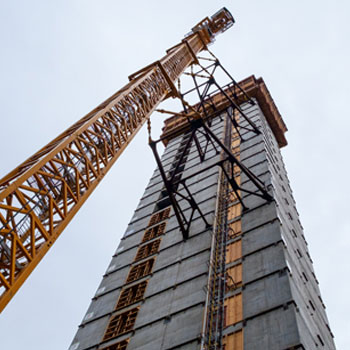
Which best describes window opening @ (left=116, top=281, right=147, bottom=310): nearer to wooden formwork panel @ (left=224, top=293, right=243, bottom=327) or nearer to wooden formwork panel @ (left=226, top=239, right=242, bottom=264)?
wooden formwork panel @ (left=226, top=239, right=242, bottom=264)

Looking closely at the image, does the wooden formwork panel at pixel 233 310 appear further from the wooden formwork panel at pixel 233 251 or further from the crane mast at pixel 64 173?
the crane mast at pixel 64 173

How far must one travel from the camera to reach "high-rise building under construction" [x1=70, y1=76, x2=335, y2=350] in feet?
54.2

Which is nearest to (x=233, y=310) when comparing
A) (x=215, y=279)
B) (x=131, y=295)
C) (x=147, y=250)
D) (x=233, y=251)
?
(x=215, y=279)

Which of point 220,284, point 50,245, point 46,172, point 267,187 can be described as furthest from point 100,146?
point 267,187

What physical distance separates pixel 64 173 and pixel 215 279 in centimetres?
814

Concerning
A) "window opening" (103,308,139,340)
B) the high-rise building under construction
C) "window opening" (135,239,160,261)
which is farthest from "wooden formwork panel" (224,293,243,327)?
"window opening" (135,239,160,261)

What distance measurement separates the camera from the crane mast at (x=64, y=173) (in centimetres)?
1172

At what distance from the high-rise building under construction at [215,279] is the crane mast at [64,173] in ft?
12.0

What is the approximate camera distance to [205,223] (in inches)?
969

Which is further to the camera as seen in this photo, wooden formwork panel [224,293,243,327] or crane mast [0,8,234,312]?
wooden formwork panel [224,293,243,327]

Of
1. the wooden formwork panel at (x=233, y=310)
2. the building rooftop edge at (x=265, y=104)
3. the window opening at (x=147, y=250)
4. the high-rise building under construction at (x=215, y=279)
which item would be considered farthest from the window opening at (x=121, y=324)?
the building rooftop edge at (x=265, y=104)

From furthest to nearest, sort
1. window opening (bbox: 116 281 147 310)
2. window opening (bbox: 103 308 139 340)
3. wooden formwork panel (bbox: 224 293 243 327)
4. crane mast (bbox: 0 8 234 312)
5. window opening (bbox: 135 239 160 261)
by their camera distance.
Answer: window opening (bbox: 135 239 160 261) → window opening (bbox: 116 281 147 310) → window opening (bbox: 103 308 139 340) → wooden formwork panel (bbox: 224 293 243 327) → crane mast (bbox: 0 8 234 312)

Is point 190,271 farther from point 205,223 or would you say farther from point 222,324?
point 222,324

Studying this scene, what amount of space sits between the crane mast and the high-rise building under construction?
365 centimetres
